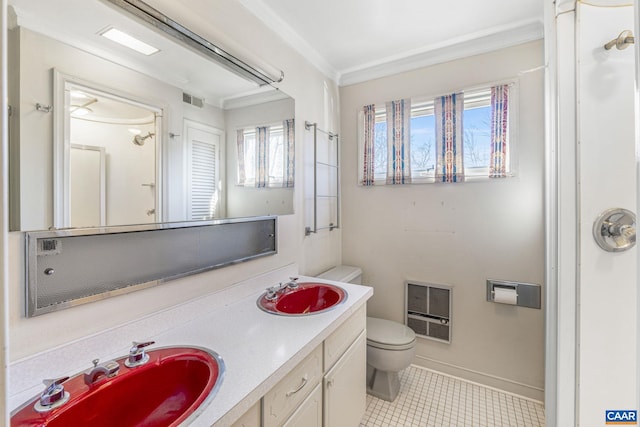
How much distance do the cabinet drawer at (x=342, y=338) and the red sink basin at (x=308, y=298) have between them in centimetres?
13

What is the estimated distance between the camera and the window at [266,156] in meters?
1.49

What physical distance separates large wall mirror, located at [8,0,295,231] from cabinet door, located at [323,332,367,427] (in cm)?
92

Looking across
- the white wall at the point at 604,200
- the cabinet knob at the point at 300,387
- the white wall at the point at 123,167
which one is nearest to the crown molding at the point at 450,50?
the white wall at the point at 604,200

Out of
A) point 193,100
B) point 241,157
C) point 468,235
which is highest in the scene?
point 193,100

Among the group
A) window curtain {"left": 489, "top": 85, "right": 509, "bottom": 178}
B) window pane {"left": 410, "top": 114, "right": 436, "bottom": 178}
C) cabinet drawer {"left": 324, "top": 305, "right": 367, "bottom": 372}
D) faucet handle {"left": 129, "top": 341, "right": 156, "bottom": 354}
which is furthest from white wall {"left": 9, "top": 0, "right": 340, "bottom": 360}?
window curtain {"left": 489, "top": 85, "right": 509, "bottom": 178}

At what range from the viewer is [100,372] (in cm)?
75

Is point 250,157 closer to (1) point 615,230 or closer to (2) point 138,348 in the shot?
(2) point 138,348

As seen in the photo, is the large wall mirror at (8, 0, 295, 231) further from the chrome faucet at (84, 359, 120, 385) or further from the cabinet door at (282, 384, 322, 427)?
the cabinet door at (282, 384, 322, 427)

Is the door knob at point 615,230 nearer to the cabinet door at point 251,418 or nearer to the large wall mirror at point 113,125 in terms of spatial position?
the cabinet door at point 251,418

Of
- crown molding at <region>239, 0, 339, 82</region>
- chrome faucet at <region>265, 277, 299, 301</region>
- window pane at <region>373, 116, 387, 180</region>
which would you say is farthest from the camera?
window pane at <region>373, 116, 387, 180</region>

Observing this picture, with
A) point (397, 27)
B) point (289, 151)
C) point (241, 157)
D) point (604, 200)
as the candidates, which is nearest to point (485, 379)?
point (604, 200)

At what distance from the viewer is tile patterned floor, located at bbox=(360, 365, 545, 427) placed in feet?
5.45

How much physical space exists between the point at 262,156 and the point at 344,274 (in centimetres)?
115

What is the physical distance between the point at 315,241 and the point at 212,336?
1.21 metres
